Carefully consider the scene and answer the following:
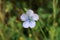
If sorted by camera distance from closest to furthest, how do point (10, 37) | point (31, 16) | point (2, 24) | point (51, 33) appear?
point (31, 16), point (51, 33), point (10, 37), point (2, 24)

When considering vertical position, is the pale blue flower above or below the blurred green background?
above

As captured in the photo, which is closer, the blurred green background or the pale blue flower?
the pale blue flower

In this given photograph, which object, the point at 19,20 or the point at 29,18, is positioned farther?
the point at 19,20

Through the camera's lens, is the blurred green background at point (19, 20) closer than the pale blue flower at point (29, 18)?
No

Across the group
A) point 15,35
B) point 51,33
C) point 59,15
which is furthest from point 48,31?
point 59,15

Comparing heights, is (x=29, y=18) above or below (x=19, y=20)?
above

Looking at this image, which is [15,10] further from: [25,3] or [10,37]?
[10,37]

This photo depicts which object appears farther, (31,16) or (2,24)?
(2,24)

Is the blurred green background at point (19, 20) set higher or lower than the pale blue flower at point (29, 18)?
lower
